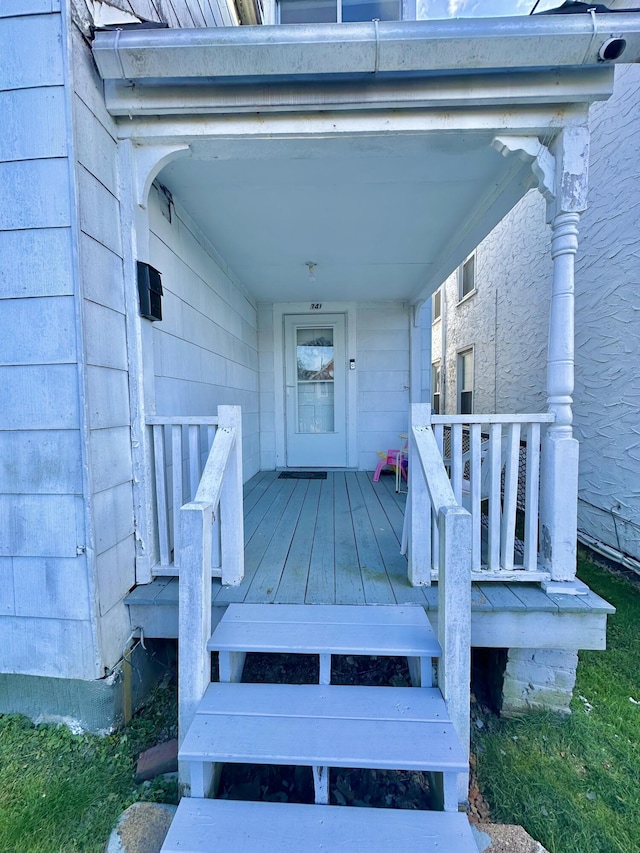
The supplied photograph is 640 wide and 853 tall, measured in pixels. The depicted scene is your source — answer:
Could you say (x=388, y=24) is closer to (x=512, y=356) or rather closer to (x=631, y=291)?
(x=631, y=291)

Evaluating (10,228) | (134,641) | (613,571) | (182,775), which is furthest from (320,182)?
(613,571)

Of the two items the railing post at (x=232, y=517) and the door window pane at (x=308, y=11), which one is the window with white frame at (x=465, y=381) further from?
the railing post at (x=232, y=517)

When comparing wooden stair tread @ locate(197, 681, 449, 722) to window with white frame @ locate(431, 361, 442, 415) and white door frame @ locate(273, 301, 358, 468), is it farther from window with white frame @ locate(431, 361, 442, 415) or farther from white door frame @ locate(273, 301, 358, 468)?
window with white frame @ locate(431, 361, 442, 415)

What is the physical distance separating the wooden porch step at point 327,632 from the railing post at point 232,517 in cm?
21

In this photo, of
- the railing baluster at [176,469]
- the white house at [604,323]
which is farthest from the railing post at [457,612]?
the white house at [604,323]

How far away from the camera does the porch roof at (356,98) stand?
150 centimetres

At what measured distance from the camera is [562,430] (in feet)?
5.80

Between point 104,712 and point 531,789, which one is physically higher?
point 104,712

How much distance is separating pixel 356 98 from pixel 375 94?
83 mm

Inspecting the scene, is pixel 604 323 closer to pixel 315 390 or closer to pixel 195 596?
pixel 315 390

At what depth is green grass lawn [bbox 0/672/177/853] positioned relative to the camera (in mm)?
1210

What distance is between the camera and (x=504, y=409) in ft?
17.7

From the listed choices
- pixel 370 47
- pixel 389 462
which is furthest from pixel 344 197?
pixel 389 462

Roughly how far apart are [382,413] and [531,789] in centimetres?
370
